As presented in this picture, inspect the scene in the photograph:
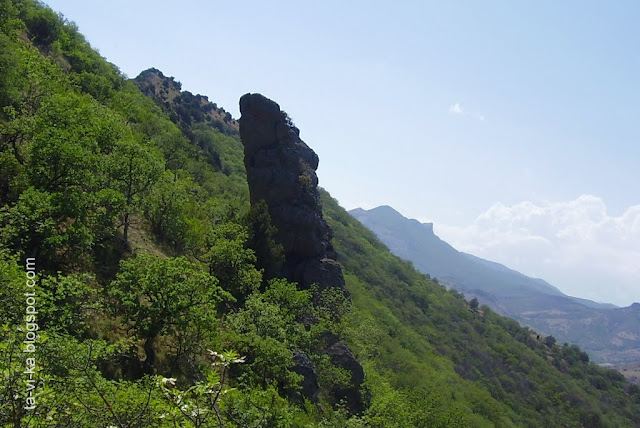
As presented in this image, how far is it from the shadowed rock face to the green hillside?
3.79 metres

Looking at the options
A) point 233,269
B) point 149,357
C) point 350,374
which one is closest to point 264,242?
point 233,269

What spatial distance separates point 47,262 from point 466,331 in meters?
126

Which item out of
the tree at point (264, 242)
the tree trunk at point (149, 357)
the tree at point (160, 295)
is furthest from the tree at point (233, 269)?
the tree at point (160, 295)

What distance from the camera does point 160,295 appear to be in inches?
936

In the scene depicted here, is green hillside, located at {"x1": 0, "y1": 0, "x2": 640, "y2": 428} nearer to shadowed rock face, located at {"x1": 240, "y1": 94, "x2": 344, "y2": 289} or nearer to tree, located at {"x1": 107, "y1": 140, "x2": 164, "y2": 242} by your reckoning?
tree, located at {"x1": 107, "y1": 140, "x2": 164, "y2": 242}

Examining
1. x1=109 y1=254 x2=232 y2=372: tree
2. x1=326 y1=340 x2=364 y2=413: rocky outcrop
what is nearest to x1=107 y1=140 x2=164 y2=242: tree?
x1=109 y1=254 x2=232 y2=372: tree

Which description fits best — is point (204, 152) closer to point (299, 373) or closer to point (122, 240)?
point (122, 240)

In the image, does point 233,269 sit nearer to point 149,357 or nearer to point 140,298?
point 140,298

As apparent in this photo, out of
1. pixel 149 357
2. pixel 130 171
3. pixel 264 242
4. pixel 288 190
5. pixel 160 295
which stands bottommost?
pixel 149 357

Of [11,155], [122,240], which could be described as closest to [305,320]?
[122,240]

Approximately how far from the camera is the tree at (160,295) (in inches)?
919

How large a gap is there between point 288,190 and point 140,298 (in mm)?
31046

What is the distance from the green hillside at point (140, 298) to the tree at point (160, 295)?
87mm

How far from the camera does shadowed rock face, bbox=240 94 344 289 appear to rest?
54281 millimetres
